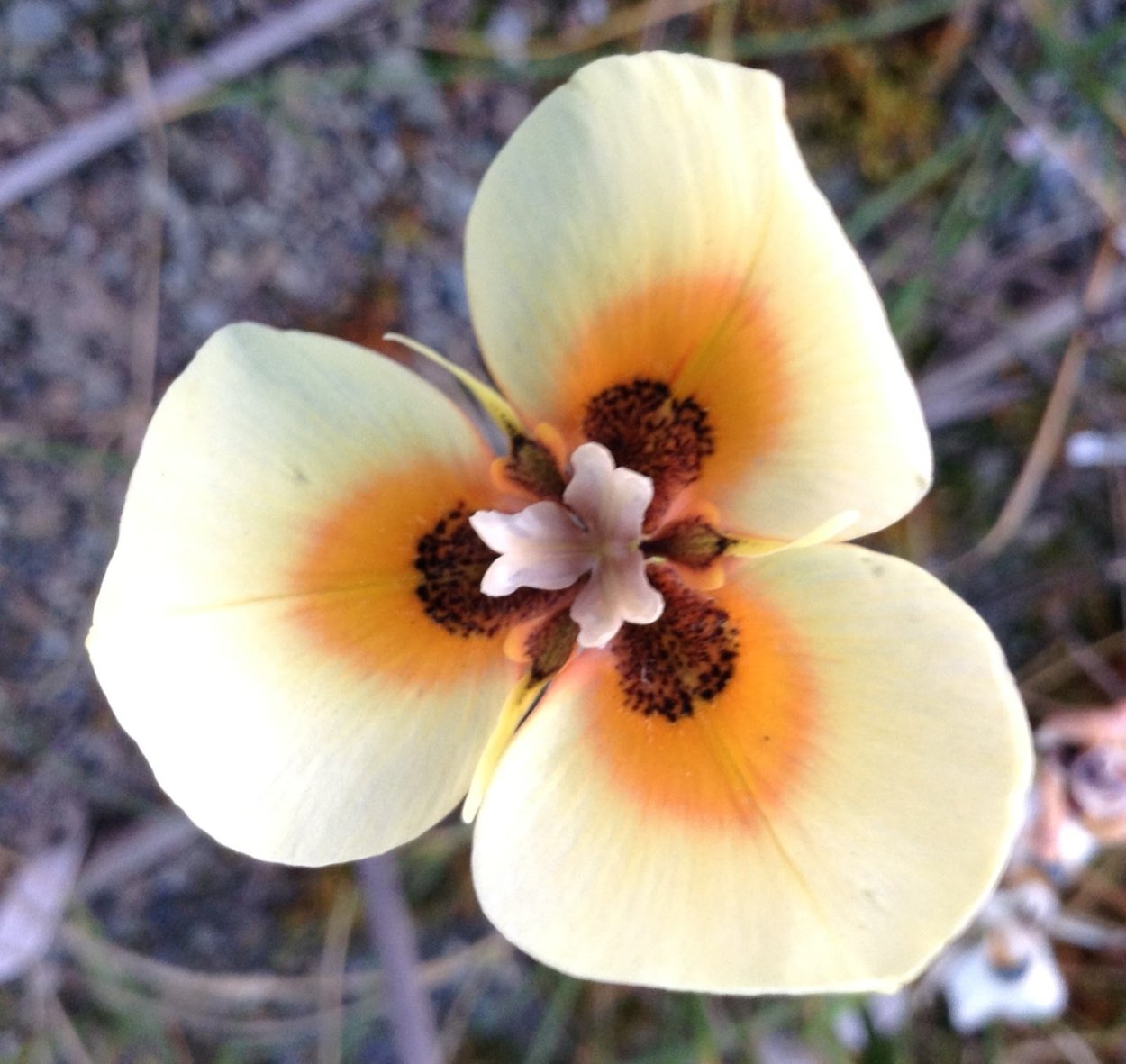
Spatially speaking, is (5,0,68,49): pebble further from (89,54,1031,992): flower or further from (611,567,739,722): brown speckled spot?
(611,567,739,722): brown speckled spot

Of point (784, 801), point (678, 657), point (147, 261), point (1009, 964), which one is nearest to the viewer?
point (784, 801)

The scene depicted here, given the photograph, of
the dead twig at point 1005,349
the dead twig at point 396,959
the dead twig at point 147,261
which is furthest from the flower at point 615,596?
the dead twig at point 1005,349

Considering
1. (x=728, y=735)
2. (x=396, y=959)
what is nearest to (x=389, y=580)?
(x=728, y=735)

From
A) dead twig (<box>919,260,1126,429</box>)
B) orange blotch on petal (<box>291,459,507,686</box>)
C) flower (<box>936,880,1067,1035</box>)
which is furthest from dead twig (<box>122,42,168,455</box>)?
flower (<box>936,880,1067,1035</box>)

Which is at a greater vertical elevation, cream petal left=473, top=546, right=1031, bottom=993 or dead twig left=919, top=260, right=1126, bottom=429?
cream petal left=473, top=546, right=1031, bottom=993

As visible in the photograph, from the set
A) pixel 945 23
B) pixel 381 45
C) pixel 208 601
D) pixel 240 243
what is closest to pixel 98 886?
Result: pixel 240 243

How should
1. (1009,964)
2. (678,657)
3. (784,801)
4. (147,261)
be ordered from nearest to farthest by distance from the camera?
(784,801), (678,657), (147,261), (1009,964)

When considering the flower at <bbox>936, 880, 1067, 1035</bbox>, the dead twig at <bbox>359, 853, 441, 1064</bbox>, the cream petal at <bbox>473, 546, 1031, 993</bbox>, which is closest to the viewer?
the cream petal at <bbox>473, 546, 1031, 993</bbox>

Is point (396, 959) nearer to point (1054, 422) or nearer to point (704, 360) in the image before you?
point (704, 360)
